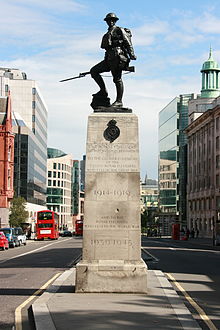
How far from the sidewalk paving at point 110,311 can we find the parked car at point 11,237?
3942cm

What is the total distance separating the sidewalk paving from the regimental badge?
348 centimetres

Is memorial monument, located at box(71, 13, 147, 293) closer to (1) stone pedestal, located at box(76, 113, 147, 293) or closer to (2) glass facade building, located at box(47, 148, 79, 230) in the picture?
(1) stone pedestal, located at box(76, 113, 147, 293)

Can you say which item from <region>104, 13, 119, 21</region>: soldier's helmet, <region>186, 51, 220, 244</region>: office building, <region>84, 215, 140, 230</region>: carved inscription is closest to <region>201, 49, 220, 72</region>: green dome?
<region>186, 51, 220, 244</region>: office building

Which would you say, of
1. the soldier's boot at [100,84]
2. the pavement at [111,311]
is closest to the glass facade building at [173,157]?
the soldier's boot at [100,84]

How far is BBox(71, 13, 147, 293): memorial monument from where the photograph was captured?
1355 cm

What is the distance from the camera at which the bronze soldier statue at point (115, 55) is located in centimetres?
1493

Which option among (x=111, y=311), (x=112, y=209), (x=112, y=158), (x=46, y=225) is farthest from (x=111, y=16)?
(x=46, y=225)

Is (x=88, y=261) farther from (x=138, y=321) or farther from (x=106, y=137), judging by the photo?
(x=138, y=321)

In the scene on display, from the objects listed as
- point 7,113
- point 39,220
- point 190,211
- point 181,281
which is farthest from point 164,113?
point 181,281

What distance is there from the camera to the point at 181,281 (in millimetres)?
19078

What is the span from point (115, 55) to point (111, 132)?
190cm

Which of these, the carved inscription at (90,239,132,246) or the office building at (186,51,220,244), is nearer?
the carved inscription at (90,239,132,246)

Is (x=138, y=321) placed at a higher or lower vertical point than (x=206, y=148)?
lower

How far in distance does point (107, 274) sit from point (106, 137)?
3.06 m
